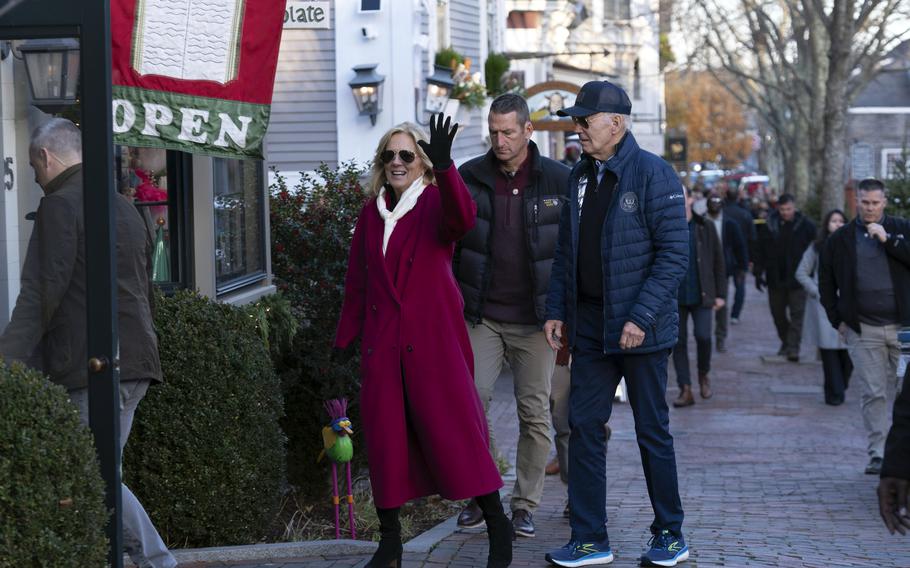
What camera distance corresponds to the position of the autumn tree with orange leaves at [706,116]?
95.2 m

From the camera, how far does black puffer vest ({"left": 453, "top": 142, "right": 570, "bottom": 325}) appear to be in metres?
6.92

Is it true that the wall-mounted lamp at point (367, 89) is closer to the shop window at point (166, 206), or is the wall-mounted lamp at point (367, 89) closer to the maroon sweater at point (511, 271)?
the shop window at point (166, 206)

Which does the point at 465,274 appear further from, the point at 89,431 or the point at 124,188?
the point at 89,431

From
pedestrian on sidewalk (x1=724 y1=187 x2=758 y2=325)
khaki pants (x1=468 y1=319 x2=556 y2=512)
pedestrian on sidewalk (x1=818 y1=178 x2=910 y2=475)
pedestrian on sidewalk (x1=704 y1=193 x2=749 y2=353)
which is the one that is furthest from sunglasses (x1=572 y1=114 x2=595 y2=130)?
pedestrian on sidewalk (x1=724 y1=187 x2=758 y2=325)

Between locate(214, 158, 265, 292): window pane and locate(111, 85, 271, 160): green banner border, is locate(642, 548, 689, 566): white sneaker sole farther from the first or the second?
locate(214, 158, 265, 292): window pane

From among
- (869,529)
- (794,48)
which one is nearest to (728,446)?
(869,529)

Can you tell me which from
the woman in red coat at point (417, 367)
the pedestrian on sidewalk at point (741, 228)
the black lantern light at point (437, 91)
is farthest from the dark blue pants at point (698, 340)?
the woman in red coat at point (417, 367)

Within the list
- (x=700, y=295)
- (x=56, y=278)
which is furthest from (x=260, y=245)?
(x=700, y=295)

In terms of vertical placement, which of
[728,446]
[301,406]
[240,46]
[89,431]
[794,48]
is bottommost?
[728,446]

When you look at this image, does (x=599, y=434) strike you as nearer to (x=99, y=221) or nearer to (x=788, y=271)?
(x=99, y=221)

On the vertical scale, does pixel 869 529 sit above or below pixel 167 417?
below

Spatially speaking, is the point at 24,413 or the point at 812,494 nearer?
the point at 24,413

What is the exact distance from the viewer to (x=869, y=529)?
805cm

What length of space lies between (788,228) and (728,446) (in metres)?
7.37
